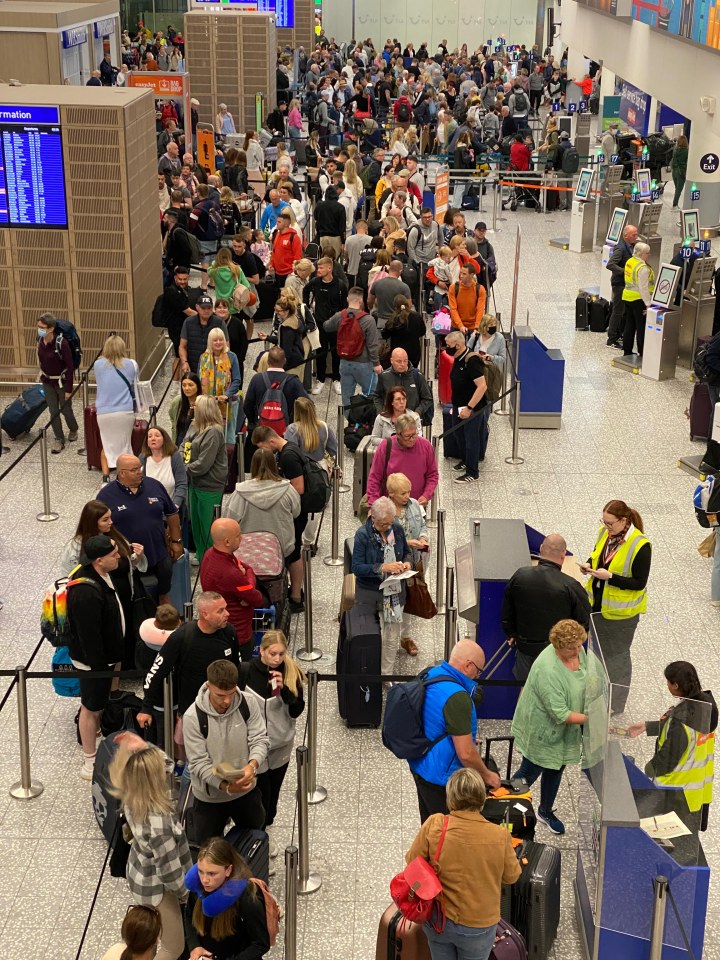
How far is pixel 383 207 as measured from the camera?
18.1m

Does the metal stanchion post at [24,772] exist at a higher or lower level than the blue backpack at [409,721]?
lower

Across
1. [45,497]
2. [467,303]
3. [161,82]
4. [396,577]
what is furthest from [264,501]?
[161,82]

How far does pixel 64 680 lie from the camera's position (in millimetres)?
8109

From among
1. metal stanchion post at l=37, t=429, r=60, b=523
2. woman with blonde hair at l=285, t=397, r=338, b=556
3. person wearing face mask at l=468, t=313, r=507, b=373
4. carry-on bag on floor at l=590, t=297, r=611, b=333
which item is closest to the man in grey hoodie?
woman with blonde hair at l=285, t=397, r=338, b=556

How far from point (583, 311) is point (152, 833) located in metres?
12.9

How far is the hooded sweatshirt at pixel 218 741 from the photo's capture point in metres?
6.27

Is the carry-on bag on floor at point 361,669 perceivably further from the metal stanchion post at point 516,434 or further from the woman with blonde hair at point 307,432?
the metal stanchion post at point 516,434

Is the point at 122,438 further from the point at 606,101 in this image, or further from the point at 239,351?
the point at 606,101

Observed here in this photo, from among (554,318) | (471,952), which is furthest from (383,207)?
(471,952)

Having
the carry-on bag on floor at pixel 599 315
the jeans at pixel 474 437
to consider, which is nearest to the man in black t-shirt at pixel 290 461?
the jeans at pixel 474 437

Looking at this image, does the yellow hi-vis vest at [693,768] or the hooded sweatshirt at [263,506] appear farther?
the hooded sweatshirt at [263,506]

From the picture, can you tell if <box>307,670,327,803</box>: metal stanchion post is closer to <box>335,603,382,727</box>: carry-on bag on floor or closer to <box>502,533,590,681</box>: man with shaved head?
<box>335,603,382,727</box>: carry-on bag on floor

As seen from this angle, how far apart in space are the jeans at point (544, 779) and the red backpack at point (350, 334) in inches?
242

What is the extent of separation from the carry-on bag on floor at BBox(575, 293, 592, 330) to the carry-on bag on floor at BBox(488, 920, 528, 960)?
12.5 m
